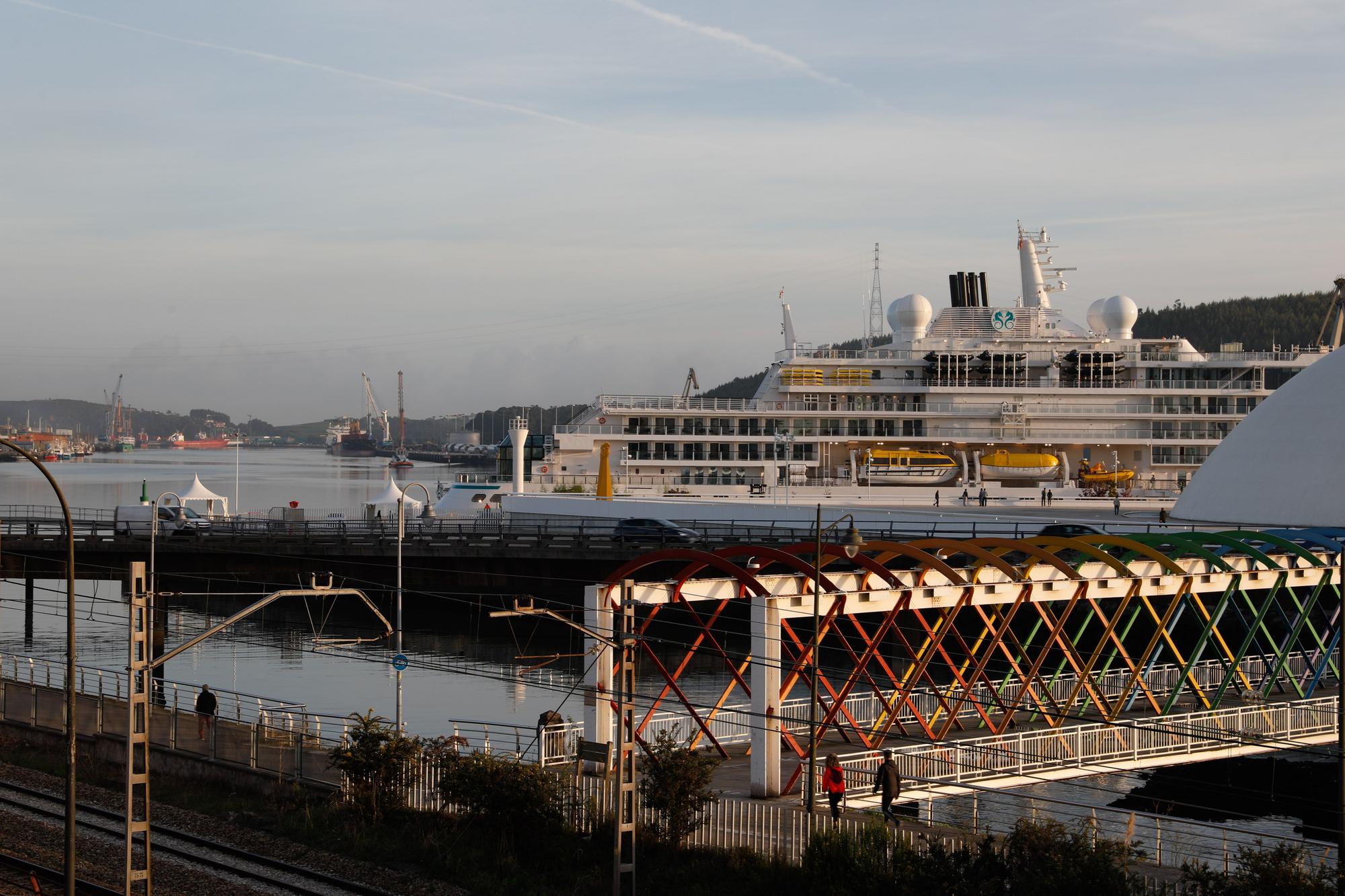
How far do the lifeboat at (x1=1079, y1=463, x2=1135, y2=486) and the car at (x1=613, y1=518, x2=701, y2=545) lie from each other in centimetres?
2259

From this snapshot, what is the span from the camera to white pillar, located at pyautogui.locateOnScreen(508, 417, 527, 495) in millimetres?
69688

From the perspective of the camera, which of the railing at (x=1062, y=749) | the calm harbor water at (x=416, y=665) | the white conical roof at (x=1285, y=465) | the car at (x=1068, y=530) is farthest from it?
the white conical roof at (x=1285, y=465)

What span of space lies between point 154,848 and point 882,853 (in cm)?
1251

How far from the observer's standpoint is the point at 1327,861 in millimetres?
23531

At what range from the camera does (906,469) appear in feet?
228

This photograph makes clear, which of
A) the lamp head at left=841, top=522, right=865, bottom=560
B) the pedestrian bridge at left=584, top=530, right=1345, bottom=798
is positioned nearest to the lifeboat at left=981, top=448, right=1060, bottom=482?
the pedestrian bridge at left=584, top=530, right=1345, bottom=798

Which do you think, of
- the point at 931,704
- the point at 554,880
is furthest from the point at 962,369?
the point at 554,880

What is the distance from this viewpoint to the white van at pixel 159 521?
57.8 m

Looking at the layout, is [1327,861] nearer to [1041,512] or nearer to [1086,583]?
[1086,583]

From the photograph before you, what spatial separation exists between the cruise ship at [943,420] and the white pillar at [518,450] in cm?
103

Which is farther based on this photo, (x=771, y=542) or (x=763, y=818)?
(x=771, y=542)

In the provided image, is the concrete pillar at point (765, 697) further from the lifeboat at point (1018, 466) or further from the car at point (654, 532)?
the lifeboat at point (1018, 466)

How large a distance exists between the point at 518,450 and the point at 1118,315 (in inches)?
1384

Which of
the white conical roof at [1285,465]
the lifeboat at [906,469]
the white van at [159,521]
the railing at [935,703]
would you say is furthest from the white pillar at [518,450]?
the white conical roof at [1285,465]
